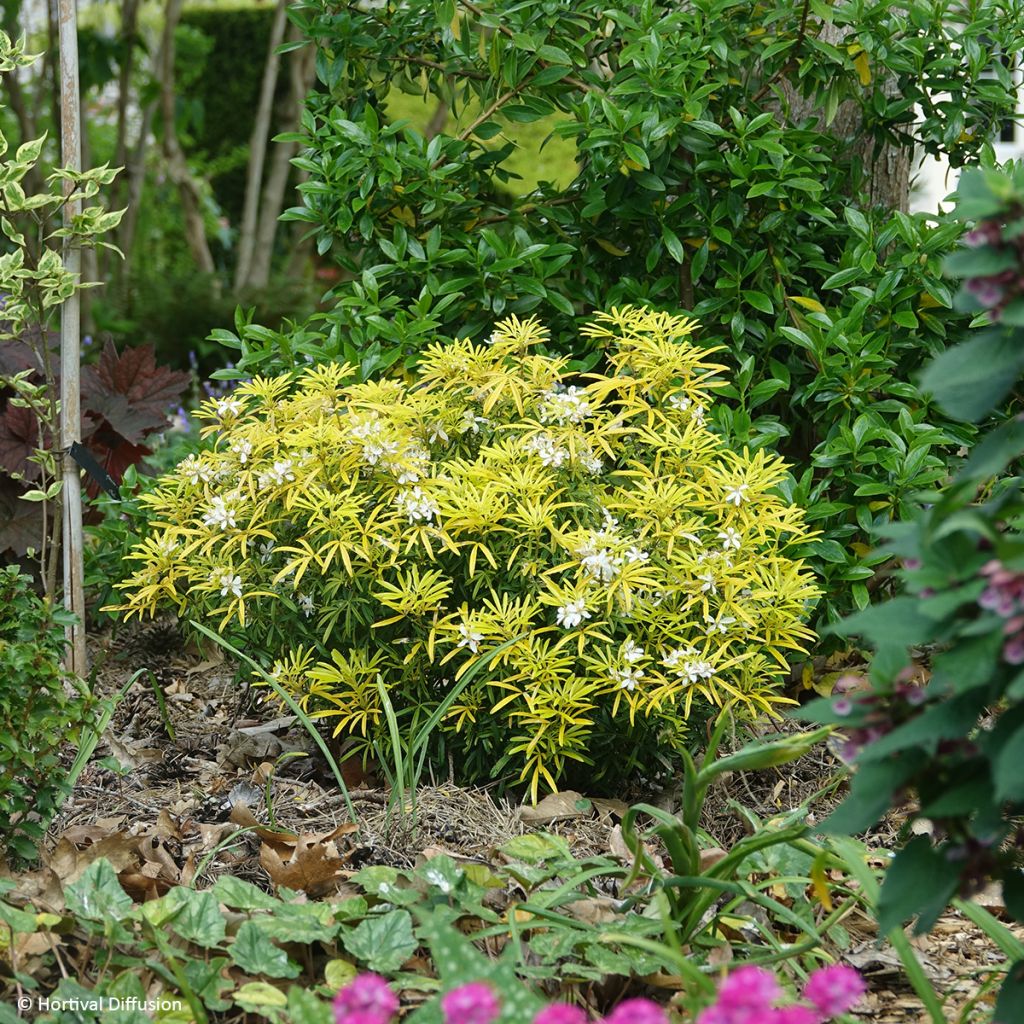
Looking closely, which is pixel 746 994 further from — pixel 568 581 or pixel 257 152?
pixel 257 152

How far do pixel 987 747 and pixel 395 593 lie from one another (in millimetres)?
1217

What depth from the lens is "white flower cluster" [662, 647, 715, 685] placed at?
2.13 meters

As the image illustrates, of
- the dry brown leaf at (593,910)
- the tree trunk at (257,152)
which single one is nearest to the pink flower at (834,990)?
the dry brown leaf at (593,910)

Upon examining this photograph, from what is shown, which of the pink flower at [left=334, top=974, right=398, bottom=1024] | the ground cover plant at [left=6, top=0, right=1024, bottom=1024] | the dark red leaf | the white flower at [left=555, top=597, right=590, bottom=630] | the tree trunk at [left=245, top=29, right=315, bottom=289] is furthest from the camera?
the tree trunk at [left=245, top=29, right=315, bottom=289]

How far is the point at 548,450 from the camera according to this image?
229 cm

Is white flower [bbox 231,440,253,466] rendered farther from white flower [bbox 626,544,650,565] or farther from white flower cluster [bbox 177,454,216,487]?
white flower [bbox 626,544,650,565]

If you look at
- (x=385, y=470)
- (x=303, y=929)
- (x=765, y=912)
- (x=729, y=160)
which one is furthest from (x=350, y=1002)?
(x=729, y=160)

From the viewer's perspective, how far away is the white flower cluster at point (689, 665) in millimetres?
2131

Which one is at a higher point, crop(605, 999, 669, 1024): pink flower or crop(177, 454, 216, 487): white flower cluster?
crop(605, 999, 669, 1024): pink flower

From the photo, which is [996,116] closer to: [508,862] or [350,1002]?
[508,862]

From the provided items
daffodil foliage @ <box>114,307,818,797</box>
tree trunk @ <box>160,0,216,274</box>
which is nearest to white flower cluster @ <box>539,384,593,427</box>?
daffodil foliage @ <box>114,307,818,797</box>

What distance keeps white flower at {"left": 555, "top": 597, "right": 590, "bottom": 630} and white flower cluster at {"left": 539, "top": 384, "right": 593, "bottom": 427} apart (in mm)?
416

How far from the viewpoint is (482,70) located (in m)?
3.15

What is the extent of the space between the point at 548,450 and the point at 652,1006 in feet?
4.33
